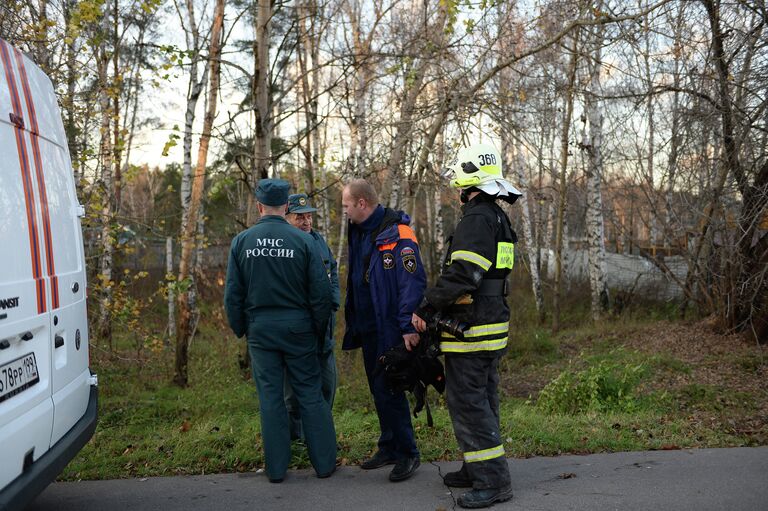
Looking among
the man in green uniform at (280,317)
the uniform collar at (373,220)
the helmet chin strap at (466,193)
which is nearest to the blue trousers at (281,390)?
the man in green uniform at (280,317)

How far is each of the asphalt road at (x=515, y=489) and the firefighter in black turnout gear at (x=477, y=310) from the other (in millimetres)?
251

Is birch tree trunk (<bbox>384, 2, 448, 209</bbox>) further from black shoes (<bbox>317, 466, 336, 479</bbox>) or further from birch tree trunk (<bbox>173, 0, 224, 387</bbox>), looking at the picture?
black shoes (<bbox>317, 466, 336, 479</bbox>)

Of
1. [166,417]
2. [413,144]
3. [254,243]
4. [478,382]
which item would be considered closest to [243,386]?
[166,417]

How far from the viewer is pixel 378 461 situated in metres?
4.70

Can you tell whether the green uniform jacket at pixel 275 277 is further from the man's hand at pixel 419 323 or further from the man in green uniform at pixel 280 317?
the man's hand at pixel 419 323

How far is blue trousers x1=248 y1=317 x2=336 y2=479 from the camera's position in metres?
4.48

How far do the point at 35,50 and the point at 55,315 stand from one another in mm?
5323

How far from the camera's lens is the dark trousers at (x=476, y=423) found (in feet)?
13.0

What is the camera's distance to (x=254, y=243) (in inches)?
176

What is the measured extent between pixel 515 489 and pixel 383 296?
4.77 ft

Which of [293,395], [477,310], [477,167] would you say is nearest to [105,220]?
[293,395]

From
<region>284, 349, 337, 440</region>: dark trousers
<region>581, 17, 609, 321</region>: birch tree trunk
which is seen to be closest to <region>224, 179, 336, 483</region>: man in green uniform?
<region>284, 349, 337, 440</region>: dark trousers

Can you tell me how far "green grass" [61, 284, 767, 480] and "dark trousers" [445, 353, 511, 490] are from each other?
0.92 metres

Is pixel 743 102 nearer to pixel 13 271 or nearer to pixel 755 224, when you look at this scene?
pixel 755 224
